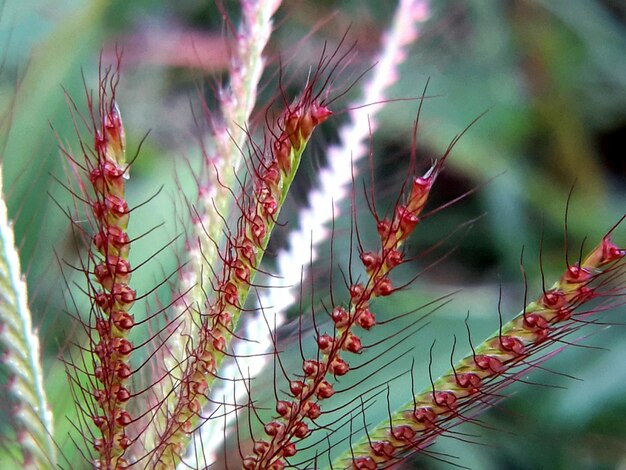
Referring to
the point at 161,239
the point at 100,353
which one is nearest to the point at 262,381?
the point at 100,353

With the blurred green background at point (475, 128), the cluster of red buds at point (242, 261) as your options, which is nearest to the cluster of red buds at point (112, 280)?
the cluster of red buds at point (242, 261)

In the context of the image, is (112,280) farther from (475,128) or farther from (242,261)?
(475,128)

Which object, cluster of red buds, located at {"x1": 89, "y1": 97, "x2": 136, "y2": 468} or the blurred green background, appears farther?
the blurred green background

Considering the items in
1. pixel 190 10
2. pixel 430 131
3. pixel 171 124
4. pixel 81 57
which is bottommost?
pixel 81 57

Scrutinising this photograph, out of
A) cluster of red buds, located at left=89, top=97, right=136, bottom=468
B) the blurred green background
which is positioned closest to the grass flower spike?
cluster of red buds, located at left=89, top=97, right=136, bottom=468

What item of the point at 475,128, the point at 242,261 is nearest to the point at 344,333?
the point at 242,261

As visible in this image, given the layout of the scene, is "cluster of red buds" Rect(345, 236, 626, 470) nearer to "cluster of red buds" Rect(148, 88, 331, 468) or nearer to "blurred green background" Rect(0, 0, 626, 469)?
"cluster of red buds" Rect(148, 88, 331, 468)

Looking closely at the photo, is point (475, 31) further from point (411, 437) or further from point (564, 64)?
point (411, 437)

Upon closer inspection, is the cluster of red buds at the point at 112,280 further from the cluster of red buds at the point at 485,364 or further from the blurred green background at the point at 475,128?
the blurred green background at the point at 475,128
